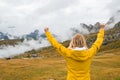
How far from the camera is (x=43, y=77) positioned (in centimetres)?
4309

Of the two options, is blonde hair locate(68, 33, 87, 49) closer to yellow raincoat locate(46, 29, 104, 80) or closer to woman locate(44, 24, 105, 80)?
woman locate(44, 24, 105, 80)

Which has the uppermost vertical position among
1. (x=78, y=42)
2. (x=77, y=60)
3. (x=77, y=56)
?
(x=78, y=42)

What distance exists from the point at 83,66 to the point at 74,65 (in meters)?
0.35

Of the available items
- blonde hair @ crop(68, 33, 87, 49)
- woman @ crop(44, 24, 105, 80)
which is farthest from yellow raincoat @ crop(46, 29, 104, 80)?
blonde hair @ crop(68, 33, 87, 49)

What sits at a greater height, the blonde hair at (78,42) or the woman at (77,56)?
the blonde hair at (78,42)

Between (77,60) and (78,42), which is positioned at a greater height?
(78,42)

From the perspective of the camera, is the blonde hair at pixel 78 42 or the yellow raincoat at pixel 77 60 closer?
the blonde hair at pixel 78 42

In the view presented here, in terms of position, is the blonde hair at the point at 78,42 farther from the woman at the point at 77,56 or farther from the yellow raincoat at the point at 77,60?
the yellow raincoat at the point at 77,60

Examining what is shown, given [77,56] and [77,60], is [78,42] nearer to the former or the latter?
[77,56]

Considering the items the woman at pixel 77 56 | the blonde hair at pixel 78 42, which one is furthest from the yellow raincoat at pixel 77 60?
the blonde hair at pixel 78 42

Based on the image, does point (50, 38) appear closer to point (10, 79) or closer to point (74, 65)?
point (74, 65)

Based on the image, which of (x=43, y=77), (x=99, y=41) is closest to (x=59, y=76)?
(x=43, y=77)

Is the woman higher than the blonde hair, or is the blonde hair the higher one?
the blonde hair

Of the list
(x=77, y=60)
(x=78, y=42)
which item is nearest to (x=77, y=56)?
(x=77, y=60)
